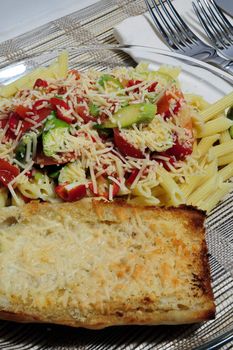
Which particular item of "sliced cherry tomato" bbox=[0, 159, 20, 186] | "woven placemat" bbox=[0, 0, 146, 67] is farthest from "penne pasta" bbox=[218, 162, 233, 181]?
"woven placemat" bbox=[0, 0, 146, 67]

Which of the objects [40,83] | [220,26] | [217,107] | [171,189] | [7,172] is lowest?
[171,189]

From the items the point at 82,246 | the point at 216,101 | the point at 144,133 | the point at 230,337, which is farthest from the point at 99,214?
the point at 216,101

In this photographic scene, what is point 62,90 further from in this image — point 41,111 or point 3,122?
point 3,122

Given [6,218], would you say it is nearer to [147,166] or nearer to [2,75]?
[147,166]

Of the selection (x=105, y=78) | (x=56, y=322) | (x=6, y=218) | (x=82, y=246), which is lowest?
(x=56, y=322)

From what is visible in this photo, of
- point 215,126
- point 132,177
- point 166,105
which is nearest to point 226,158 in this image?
point 215,126
